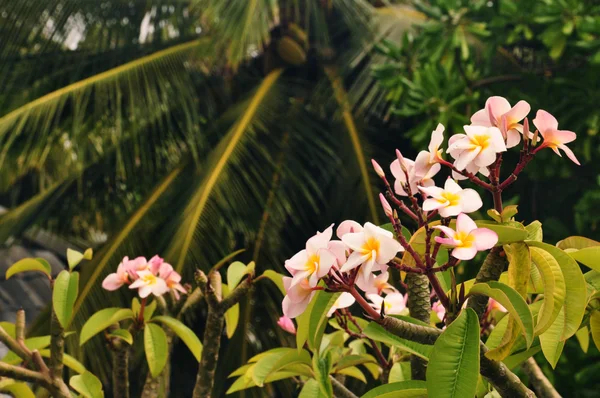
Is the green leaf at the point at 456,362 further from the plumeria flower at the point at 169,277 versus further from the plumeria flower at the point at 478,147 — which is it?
the plumeria flower at the point at 169,277

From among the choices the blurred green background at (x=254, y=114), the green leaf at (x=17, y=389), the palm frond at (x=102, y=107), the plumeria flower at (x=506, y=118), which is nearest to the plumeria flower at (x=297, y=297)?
the plumeria flower at (x=506, y=118)

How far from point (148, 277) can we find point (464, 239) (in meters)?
0.51

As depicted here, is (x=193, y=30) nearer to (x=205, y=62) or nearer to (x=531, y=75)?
(x=205, y=62)

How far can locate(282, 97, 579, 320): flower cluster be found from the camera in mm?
538

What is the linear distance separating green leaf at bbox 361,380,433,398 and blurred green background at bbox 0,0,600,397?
1.49m

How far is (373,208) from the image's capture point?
248cm

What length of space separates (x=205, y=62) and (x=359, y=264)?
2699 millimetres

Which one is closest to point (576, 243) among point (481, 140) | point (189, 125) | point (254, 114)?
point (481, 140)

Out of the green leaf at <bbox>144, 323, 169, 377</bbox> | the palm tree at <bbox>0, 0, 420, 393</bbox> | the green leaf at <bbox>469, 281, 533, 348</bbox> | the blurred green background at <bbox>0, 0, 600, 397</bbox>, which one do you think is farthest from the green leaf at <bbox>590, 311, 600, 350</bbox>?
the palm tree at <bbox>0, 0, 420, 393</bbox>

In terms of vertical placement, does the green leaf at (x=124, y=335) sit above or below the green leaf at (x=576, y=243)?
below

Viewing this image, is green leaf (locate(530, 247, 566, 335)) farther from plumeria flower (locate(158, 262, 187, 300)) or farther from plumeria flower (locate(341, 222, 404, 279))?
plumeria flower (locate(158, 262, 187, 300))

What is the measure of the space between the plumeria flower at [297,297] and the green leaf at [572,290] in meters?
0.19

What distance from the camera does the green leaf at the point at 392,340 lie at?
579 millimetres

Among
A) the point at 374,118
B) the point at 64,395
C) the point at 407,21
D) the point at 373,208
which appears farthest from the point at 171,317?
the point at 407,21
